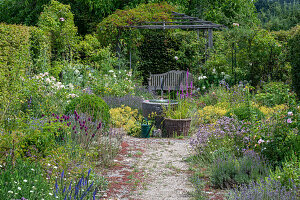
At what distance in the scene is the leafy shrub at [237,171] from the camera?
4.00 metres

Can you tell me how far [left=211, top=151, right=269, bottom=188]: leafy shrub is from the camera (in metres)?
4.00

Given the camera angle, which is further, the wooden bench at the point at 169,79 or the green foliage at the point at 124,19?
the wooden bench at the point at 169,79

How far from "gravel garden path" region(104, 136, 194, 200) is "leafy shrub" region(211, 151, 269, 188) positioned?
38cm

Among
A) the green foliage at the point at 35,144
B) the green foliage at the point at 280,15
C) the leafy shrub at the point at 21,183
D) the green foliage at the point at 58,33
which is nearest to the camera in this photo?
the leafy shrub at the point at 21,183

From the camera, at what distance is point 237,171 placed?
4.13m

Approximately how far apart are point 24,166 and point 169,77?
10.2m

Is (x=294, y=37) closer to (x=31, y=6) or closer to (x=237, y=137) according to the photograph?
(x=237, y=137)

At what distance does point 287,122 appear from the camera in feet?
13.4

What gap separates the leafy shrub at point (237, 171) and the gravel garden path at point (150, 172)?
1.23 feet

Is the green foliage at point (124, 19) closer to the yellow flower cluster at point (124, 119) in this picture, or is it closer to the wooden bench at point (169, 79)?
the wooden bench at point (169, 79)

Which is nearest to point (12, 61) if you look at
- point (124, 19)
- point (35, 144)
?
point (35, 144)

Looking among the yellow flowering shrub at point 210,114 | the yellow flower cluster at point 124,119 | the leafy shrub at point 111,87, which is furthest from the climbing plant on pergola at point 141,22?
the yellow flower cluster at point 124,119

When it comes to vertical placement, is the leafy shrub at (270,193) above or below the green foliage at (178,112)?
below

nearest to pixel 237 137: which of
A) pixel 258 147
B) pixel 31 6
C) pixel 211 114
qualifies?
pixel 258 147
